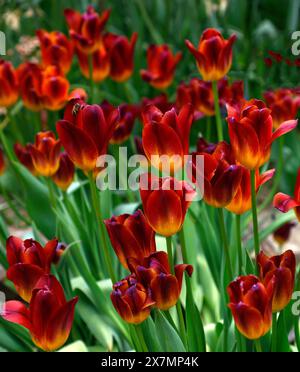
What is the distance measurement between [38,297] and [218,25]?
206 cm

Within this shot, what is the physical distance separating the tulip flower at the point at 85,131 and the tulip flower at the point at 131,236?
0.10 meters

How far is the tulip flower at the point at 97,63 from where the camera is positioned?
198cm

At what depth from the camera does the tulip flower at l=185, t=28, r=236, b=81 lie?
145cm

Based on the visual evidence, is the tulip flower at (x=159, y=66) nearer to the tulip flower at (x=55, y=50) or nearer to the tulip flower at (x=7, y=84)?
the tulip flower at (x=55, y=50)

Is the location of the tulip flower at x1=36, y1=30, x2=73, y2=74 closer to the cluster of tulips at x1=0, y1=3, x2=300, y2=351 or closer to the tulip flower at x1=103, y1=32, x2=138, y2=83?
the tulip flower at x1=103, y1=32, x2=138, y2=83

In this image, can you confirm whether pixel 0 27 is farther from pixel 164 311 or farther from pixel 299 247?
pixel 164 311

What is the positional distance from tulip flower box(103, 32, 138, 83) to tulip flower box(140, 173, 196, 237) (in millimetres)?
1051

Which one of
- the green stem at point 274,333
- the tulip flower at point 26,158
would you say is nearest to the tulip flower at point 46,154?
the tulip flower at point 26,158

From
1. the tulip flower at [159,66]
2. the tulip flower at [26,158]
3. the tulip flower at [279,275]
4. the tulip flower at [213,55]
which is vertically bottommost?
the tulip flower at [279,275]

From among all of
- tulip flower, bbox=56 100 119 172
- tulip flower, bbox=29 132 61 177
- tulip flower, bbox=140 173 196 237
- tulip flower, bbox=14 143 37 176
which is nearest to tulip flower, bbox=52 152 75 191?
tulip flower, bbox=29 132 61 177

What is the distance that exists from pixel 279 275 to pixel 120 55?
1.16 m

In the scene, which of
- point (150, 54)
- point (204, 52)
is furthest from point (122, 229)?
point (150, 54)

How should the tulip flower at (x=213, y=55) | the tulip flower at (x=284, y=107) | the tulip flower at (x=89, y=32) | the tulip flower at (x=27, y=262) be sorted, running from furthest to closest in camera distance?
the tulip flower at (x=89, y=32)
the tulip flower at (x=284, y=107)
the tulip flower at (x=213, y=55)
the tulip flower at (x=27, y=262)

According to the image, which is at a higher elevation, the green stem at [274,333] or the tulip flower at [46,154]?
the tulip flower at [46,154]
